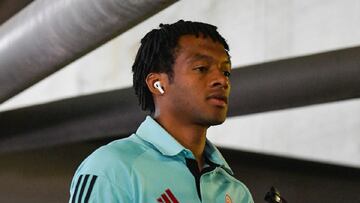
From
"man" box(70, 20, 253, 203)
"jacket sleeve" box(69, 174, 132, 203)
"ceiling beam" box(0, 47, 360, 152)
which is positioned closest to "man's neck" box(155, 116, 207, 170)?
"man" box(70, 20, 253, 203)

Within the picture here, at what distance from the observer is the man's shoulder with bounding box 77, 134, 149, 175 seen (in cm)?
74

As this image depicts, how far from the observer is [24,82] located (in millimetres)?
1552

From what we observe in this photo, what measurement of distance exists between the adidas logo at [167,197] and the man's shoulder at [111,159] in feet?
0.16

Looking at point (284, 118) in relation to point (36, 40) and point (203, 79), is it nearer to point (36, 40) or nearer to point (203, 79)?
point (36, 40)

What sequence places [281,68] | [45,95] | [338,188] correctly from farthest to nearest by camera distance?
[45,95]
[338,188]
[281,68]

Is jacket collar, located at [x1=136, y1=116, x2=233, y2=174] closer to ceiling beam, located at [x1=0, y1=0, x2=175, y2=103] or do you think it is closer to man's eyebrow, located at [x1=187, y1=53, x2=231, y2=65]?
man's eyebrow, located at [x1=187, y1=53, x2=231, y2=65]

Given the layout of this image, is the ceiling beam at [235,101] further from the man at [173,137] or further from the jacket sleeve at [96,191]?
the jacket sleeve at [96,191]

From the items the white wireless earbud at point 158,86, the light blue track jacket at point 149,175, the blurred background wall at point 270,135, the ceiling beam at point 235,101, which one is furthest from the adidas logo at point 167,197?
the blurred background wall at point 270,135

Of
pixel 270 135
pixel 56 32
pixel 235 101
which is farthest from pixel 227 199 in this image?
pixel 270 135

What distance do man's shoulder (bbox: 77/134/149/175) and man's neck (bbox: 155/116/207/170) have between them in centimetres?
5

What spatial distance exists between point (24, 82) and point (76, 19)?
392 mm

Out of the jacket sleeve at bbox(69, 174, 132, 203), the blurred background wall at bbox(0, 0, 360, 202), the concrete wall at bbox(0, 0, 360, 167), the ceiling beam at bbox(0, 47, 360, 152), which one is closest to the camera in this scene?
the jacket sleeve at bbox(69, 174, 132, 203)

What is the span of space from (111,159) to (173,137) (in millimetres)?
100

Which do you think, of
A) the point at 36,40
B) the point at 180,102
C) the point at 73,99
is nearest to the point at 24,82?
the point at 36,40
